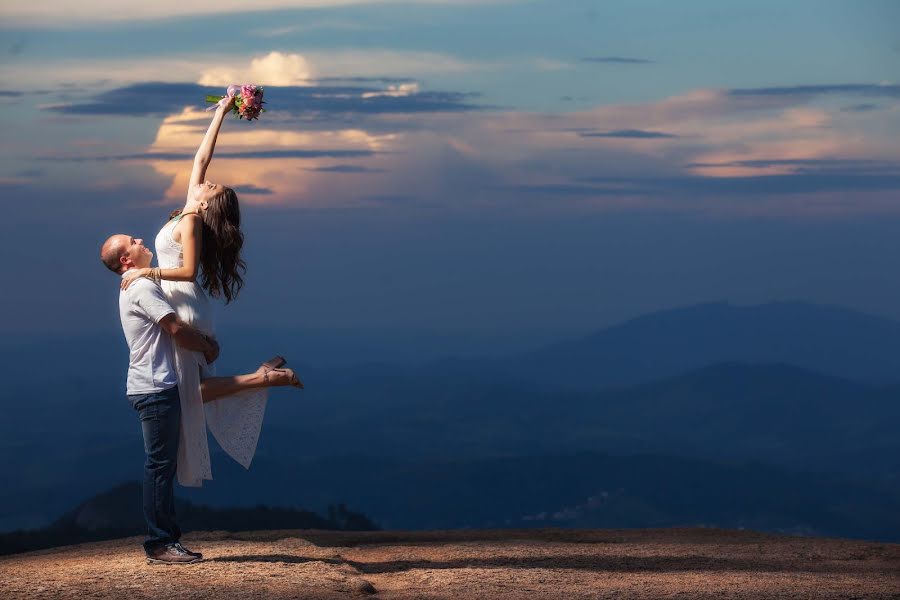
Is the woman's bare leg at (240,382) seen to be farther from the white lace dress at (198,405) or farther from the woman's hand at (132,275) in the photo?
the woman's hand at (132,275)

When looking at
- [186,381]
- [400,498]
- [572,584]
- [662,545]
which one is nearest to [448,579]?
[572,584]

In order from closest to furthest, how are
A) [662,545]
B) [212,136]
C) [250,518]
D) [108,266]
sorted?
[108,266] → [212,136] → [662,545] → [250,518]

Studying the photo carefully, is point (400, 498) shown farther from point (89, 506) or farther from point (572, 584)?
point (572, 584)

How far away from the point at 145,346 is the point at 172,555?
174 cm

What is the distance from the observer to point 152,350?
7.60 metres

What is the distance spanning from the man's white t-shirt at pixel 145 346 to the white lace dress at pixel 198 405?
140mm

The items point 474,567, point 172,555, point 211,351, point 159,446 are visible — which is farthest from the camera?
point 474,567

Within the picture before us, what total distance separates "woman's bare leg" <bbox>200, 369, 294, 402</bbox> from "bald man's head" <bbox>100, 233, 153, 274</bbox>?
1034 millimetres

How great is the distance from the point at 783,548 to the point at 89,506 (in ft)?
72.5

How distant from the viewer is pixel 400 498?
2990 inches

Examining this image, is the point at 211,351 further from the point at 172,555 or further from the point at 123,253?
the point at 172,555

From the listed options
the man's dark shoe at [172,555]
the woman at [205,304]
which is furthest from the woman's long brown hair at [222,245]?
the man's dark shoe at [172,555]

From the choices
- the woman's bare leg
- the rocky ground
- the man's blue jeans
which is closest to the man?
the man's blue jeans

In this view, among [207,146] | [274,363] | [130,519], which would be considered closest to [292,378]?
[274,363]
